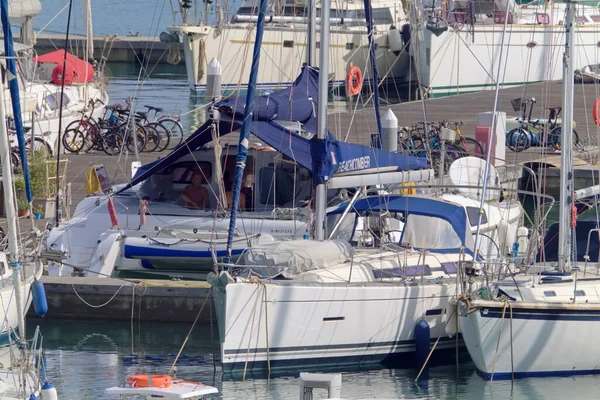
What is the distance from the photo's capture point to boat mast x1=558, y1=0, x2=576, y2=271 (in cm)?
1767


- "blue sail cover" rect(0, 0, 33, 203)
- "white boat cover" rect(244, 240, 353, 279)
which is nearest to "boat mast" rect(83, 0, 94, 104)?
"blue sail cover" rect(0, 0, 33, 203)

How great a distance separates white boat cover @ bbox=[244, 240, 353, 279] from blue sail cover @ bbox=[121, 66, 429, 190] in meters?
1.38

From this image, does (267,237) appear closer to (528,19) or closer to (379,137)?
(379,137)

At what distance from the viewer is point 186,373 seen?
17.2 metres

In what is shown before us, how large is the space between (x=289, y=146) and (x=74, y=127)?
529 inches

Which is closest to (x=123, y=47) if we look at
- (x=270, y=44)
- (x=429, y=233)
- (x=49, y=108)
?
(x=270, y=44)

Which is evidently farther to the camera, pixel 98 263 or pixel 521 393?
pixel 98 263

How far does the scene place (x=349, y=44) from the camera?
55.6 meters

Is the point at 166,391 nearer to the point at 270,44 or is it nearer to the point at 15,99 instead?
the point at 15,99

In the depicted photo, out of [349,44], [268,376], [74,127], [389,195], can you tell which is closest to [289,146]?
[389,195]

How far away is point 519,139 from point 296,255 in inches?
629

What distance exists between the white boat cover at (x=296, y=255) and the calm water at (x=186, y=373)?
1501mm

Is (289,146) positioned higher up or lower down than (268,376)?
higher up

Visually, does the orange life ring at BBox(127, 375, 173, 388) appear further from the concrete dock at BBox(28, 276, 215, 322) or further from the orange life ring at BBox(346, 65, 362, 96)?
the orange life ring at BBox(346, 65, 362, 96)
